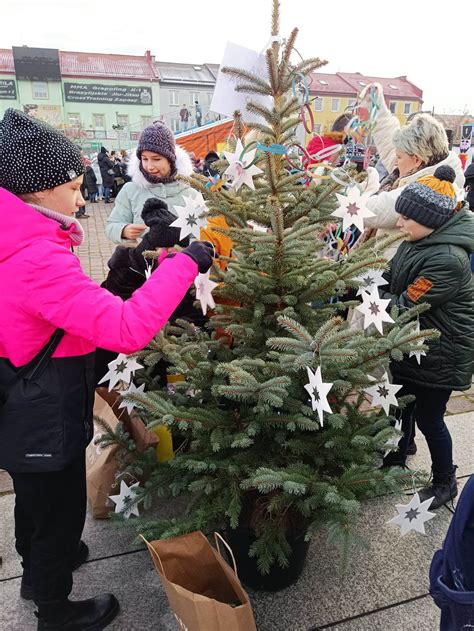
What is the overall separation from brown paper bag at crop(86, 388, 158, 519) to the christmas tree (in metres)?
0.25

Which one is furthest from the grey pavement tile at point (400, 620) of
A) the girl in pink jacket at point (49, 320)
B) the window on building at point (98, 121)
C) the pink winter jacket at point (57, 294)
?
the window on building at point (98, 121)

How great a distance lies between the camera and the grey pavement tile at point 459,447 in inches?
121

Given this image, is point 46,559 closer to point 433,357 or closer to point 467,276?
point 433,357

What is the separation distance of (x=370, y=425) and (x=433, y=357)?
65 cm

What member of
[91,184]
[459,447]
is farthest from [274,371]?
[91,184]

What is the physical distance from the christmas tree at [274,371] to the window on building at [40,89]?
2063 inches

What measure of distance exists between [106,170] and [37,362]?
1599 centimetres

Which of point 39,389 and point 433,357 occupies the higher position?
point 39,389

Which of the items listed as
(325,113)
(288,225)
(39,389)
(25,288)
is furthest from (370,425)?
(325,113)

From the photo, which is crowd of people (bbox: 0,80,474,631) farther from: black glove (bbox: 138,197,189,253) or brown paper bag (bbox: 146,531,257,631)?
brown paper bag (bbox: 146,531,257,631)

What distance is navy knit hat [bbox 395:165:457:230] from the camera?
2273 mm

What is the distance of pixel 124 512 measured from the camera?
6.95 ft

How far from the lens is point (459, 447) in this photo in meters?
3.27

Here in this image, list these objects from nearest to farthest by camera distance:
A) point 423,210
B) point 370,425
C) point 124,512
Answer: point 370,425, point 124,512, point 423,210
